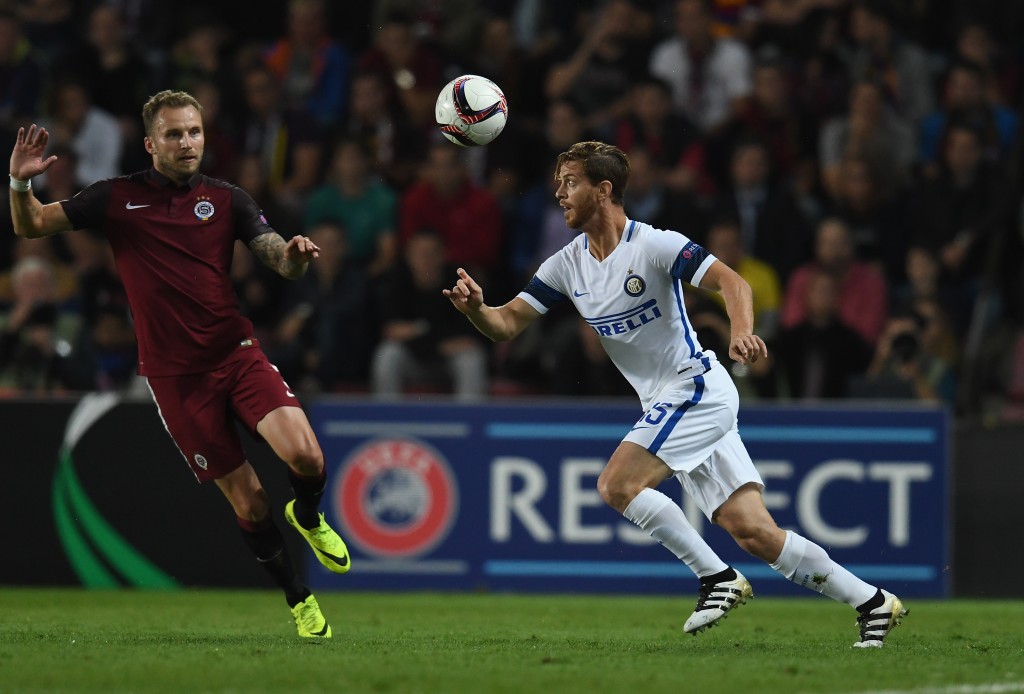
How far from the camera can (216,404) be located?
816cm

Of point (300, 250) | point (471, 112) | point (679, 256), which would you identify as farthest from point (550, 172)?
point (300, 250)

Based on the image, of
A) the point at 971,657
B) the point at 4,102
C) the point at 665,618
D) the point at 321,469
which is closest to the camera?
the point at 971,657

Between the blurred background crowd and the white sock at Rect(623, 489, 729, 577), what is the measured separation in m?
4.76

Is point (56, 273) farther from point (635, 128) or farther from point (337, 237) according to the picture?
point (635, 128)

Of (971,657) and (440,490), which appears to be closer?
(971,657)

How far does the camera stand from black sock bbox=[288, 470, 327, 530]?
26.6ft

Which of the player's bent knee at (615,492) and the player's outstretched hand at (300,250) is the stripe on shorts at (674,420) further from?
the player's outstretched hand at (300,250)

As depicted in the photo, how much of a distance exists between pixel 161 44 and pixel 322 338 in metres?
4.98

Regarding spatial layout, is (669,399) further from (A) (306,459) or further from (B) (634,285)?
(A) (306,459)

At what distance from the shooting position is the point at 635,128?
1475cm

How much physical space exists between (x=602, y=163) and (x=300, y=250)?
62.5 inches

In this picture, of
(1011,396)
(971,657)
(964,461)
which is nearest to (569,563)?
(964,461)

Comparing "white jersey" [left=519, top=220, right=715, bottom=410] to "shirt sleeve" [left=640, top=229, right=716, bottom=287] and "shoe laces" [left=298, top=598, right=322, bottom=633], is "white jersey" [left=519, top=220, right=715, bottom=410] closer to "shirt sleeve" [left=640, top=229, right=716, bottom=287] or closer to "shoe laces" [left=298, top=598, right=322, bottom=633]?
"shirt sleeve" [left=640, top=229, right=716, bottom=287]

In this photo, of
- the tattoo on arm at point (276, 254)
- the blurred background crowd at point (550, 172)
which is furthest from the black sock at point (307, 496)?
the blurred background crowd at point (550, 172)
